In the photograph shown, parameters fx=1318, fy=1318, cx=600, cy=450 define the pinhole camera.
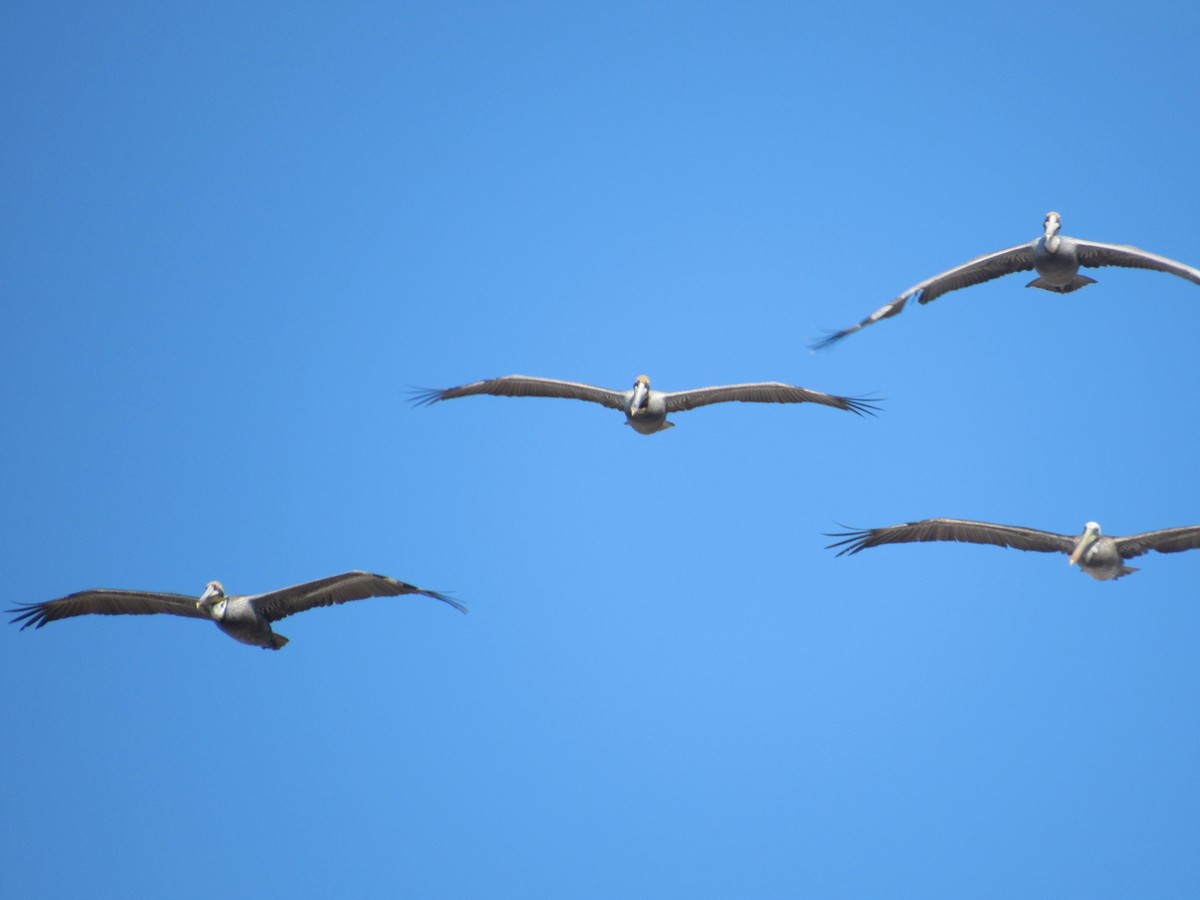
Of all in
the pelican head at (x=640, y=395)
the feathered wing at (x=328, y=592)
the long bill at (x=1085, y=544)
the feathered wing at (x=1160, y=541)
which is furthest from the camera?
the pelican head at (x=640, y=395)

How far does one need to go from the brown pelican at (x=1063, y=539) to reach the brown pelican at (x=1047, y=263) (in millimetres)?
3162

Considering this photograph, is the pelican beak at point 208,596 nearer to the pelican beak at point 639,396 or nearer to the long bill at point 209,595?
the long bill at point 209,595

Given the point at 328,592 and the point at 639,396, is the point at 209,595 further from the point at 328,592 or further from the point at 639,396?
the point at 639,396

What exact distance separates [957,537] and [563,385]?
23.4ft

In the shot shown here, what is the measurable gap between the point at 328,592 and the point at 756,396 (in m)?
8.13

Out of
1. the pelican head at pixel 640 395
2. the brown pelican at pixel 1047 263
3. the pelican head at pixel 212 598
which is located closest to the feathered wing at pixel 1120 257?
the brown pelican at pixel 1047 263

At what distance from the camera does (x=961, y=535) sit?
67.3 feet

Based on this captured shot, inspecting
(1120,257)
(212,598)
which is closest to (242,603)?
(212,598)

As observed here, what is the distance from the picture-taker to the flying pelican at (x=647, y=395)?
21.9 m

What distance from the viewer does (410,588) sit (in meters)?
18.3

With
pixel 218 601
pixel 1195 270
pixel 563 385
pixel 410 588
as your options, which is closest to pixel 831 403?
pixel 563 385

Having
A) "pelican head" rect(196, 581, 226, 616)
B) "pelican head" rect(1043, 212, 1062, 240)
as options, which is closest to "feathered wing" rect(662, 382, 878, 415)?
"pelican head" rect(1043, 212, 1062, 240)

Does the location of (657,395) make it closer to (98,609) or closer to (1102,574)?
(1102,574)

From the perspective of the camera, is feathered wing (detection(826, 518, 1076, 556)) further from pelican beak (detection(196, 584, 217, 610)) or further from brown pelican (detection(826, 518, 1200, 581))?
pelican beak (detection(196, 584, 217, 610))
